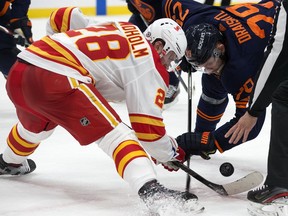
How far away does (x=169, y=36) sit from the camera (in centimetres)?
252

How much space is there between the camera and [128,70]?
241 centimetres

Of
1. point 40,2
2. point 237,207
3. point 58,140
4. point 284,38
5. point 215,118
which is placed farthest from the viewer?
point 40,2

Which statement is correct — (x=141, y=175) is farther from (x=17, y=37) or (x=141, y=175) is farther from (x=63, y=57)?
(x=17, y=37)

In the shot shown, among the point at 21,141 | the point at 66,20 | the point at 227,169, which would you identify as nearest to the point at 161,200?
the point at 227,169

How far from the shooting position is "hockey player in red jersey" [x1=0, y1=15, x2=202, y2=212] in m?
2.32

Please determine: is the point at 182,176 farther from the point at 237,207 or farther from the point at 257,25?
the point at 257,25

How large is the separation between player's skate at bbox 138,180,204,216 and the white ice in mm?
89

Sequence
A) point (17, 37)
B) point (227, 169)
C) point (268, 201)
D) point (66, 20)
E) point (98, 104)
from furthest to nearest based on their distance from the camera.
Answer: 1. point (17, 37)
2. point (66, 20)
3. point (227, 169)
4. point (98, 104)
5. point (268, 201)

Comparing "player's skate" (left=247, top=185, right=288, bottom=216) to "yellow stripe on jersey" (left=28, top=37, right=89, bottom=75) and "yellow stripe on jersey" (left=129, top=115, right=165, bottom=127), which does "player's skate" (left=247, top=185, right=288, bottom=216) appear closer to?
"yellow stripe on jersey" (left=129, top=115, right=165, bottom=127)

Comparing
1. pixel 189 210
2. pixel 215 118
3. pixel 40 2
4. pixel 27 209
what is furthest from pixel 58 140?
pixel 40 2

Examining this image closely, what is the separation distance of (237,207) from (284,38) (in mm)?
692

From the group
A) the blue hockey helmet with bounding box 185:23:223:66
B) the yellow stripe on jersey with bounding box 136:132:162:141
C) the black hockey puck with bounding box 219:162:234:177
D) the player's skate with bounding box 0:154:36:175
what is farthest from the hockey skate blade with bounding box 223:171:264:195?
the player's skate with bounding box 0:154:36:175

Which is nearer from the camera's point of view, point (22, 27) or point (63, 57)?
point (63, 57)

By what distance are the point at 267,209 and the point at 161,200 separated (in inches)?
15.6
